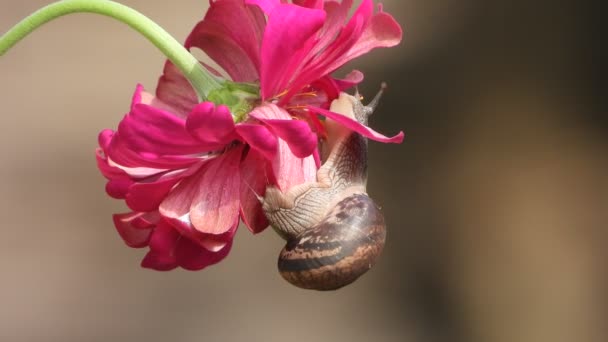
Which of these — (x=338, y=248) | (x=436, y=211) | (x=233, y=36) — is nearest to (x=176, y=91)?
(x=233, y=36)

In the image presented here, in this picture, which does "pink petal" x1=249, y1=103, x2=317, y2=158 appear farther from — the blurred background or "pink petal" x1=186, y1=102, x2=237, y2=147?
the blurred background

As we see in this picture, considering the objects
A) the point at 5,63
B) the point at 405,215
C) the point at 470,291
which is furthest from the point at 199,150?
the point at 470,291

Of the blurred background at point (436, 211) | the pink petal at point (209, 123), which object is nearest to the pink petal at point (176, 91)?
the pink petal at point (209, 123)

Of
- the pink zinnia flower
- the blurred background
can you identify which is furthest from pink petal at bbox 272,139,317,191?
the blurred background

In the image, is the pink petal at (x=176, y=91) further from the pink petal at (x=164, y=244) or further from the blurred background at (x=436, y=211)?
the blurred background at (x=436, y=211)

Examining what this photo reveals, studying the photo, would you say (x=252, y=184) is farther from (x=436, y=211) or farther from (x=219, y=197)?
(x=436, y=211)

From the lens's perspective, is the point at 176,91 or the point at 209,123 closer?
the point at 209,123
